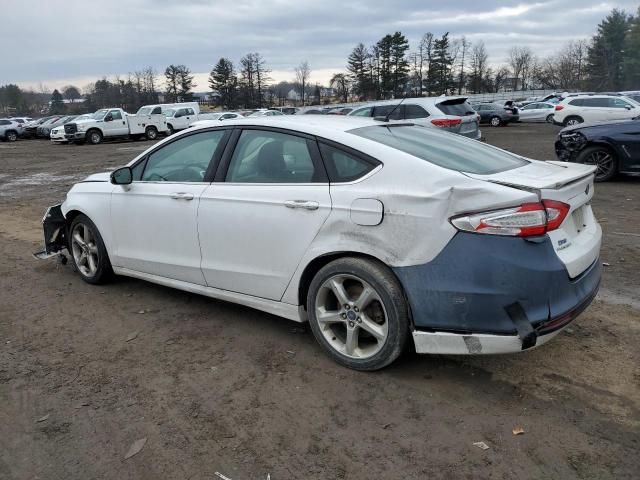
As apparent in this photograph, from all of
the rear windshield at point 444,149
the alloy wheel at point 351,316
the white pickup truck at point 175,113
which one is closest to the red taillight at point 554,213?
the rear windshield at point 444,149

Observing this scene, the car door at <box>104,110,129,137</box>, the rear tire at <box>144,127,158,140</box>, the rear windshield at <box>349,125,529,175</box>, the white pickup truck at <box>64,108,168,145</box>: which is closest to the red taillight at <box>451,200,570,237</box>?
the rear windshield at <box>349,125,529,175</box>

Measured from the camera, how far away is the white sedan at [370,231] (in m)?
2.91

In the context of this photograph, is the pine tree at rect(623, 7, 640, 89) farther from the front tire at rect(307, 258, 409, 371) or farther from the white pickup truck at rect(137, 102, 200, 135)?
the front tire at rect(307, 258, 409, 371)

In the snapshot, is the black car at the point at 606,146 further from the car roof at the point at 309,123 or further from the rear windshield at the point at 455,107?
the car roof at the point at 309,123

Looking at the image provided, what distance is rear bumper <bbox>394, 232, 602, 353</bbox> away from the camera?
2869 mm

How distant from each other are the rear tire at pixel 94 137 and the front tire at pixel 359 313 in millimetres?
30010

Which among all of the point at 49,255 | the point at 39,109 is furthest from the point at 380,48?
the point at 49,255

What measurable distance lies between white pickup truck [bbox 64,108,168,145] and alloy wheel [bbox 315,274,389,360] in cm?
2971

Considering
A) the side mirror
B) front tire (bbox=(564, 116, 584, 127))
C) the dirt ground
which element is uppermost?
the side mirror

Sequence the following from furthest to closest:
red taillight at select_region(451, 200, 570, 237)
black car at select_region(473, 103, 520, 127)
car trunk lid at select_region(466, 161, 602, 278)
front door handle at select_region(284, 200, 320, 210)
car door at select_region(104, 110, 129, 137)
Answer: black car at select_region(473, 103, 520, 127)
car door at select_region(104, 110, 129, 137)
front door handle at select_region(284, 200, 320, 210)
car trunk lid at select_region(466, 161, 602, 278)
red taillight at select_region(451, 200, 570, 237)

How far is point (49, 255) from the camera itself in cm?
579

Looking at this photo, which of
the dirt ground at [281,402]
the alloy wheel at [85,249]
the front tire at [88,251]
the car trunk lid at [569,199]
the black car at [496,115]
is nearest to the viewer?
the dirt ground at [281,402]

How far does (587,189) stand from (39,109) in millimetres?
98323

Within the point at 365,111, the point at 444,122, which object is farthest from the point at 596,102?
the point at 444,122
